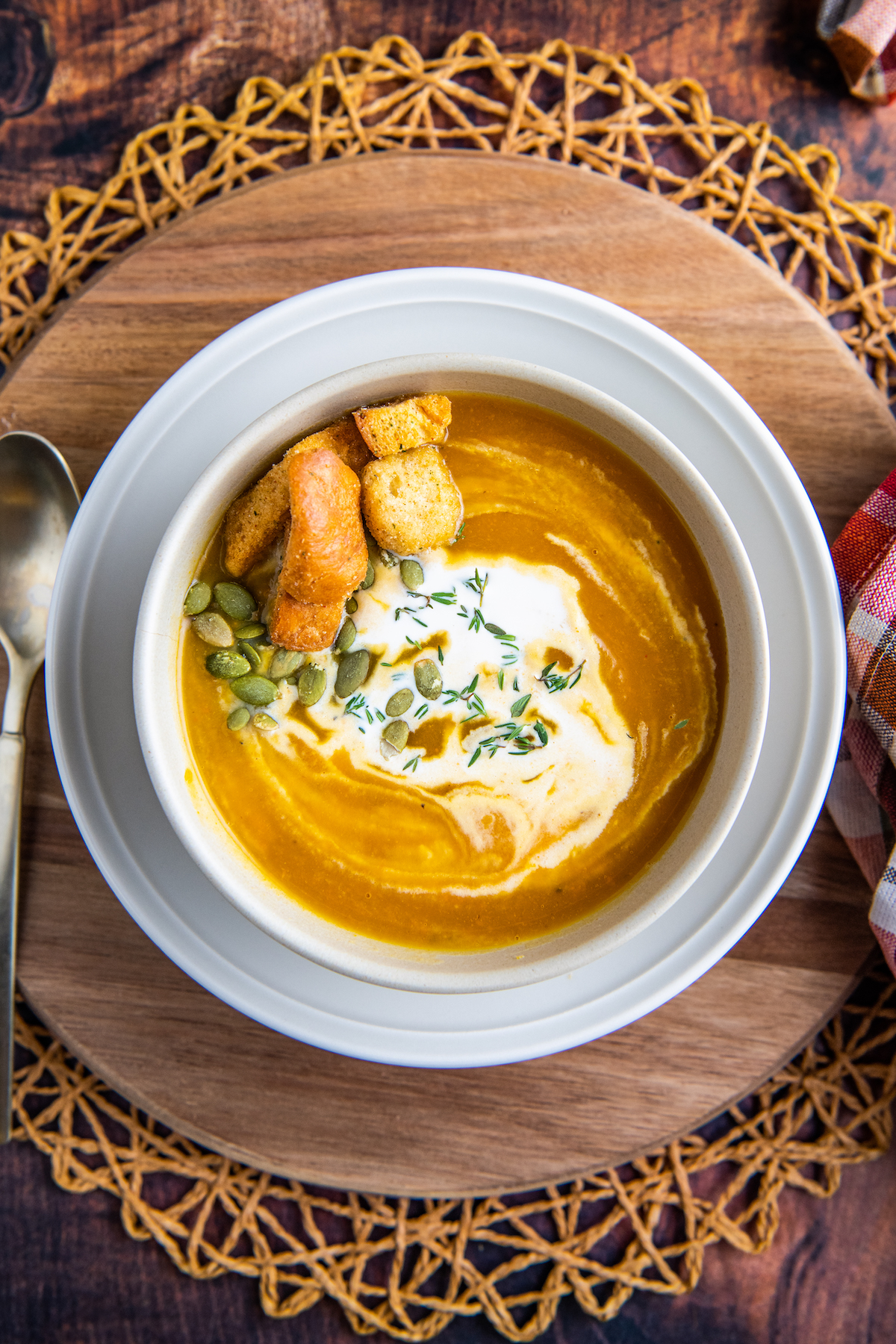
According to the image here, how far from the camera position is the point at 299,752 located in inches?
89.4

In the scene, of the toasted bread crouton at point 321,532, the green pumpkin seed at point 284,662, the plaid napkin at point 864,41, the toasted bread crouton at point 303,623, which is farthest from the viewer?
the plaid napkin at point 864,41

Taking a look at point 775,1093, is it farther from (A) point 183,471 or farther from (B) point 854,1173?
(A) point 183,471

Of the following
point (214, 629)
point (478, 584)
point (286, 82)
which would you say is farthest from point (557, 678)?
point (286, 82)

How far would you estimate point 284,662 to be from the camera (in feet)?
7.20

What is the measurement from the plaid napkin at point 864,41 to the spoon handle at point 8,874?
3208 millimetres

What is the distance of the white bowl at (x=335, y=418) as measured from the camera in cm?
202

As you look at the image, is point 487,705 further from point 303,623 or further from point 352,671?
point 303,623

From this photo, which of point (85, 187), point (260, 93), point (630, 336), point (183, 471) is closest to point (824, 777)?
point (630, 336)

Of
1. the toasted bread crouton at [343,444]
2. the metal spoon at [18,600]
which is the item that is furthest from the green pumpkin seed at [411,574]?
the metal spoon at [18,600]

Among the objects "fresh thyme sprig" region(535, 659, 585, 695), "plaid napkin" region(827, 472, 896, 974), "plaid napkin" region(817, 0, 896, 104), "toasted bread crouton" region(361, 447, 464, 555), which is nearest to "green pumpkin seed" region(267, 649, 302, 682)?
"toasted bread crouton" region(361, 447, 464, 555)

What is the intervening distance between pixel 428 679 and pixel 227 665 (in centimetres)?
48

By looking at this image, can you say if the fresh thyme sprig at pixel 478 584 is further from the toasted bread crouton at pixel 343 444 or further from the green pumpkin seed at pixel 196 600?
the green pumpkin seed at pixel 196 600

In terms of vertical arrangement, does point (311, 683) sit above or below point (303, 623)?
below

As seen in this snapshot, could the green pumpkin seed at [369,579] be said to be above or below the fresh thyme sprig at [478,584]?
below
